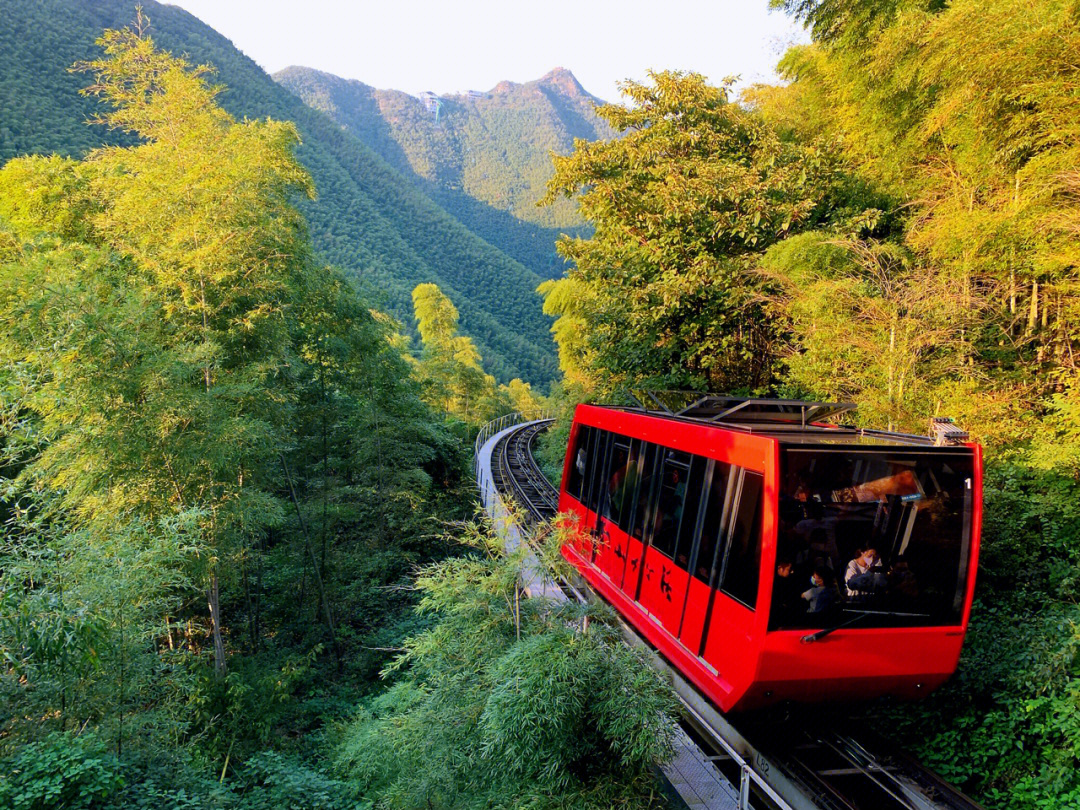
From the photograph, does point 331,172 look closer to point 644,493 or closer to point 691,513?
point 644,493

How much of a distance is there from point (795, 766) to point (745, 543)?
6.06 ft

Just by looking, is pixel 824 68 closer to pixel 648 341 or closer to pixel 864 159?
pixel 864 159

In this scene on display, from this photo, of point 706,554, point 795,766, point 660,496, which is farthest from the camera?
point 660,496

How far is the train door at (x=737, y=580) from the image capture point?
4.32 m

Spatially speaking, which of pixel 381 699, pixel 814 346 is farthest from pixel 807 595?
pixel 381 699

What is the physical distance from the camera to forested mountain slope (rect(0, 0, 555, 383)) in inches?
1201

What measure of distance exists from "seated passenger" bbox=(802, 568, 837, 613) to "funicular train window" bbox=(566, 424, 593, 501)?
4.34 meters

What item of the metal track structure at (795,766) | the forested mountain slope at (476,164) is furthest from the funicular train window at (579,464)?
the forested mountain slope at (476,164)

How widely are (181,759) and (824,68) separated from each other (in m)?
14.1

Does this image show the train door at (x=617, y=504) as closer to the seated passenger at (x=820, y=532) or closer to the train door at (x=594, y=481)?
the train door at (x=594, y=481)

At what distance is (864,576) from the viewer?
14.1 feet

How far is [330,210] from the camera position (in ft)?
166

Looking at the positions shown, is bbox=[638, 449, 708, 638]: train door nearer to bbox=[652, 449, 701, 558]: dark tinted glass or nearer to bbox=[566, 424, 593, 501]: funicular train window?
bbox=[652, 449, 701, 558]: dark tinted glass

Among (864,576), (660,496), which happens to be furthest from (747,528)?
(660,496)
